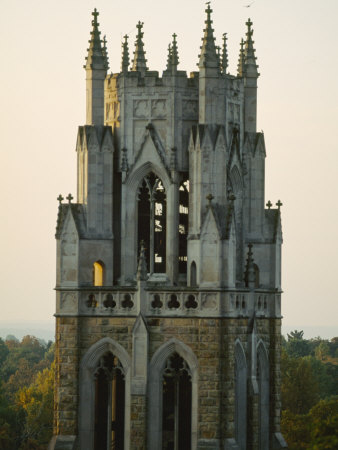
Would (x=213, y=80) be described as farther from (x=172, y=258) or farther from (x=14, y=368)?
(x=14, y=368)

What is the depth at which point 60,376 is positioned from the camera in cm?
6669

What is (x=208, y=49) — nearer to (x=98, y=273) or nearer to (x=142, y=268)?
(x=142, y=268)

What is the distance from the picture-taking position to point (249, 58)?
7075 cm

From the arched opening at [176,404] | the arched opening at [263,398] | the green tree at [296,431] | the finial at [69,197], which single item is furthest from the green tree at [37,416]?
the finial at [69,197]

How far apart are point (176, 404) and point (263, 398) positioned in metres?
5.13

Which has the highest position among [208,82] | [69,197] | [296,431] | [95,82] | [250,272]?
[95,82]

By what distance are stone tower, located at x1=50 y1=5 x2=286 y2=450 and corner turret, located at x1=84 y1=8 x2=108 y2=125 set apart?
37 mm

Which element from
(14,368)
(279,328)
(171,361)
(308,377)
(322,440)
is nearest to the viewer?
(322,440)

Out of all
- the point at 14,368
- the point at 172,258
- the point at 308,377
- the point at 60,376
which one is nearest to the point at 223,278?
the point at 172,258

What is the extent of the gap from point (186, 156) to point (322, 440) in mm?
12192

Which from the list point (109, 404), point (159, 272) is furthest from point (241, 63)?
point (109, 404)

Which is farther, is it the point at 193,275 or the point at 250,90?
the point at 250,90

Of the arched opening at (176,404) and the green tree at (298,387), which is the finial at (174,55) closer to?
the arched opening at (176,404)

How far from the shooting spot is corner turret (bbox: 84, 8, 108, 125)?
67.9m
